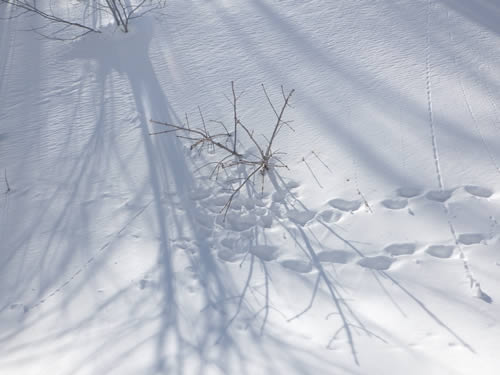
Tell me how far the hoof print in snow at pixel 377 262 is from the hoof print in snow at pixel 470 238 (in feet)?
1.02

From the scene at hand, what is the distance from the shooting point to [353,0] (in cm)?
349

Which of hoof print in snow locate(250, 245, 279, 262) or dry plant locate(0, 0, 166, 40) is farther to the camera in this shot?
dry plant locate(0, 0, 166, 40)

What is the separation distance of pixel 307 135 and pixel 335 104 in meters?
0.31

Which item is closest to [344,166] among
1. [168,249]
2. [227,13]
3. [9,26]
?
[168,249]

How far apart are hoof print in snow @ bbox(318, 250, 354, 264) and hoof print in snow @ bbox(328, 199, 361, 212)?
9.8 inches

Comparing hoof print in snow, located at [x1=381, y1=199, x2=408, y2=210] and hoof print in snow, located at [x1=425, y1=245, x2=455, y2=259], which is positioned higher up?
hoof print in snow, located at [x1=381, y1=199, x2=408, y2=210]

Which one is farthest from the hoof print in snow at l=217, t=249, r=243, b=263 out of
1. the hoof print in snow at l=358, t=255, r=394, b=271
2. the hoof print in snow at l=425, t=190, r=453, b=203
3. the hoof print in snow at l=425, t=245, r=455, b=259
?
the hoof print in snow at l=425, t=190, r=453, b=203

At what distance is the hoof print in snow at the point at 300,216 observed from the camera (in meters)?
2.15

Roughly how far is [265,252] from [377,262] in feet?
1.60

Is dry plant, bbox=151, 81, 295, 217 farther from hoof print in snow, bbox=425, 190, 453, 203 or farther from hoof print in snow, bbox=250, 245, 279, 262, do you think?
hoof print in snow, bbox=425, 190, 453, 203

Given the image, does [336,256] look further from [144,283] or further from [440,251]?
[144,283]

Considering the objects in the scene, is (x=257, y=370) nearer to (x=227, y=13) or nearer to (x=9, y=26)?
(x=227, y=13)

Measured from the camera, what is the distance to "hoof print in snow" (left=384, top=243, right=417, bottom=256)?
1938 mm

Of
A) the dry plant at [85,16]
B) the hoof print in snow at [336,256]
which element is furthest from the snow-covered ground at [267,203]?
the dry plant at [85,16]
